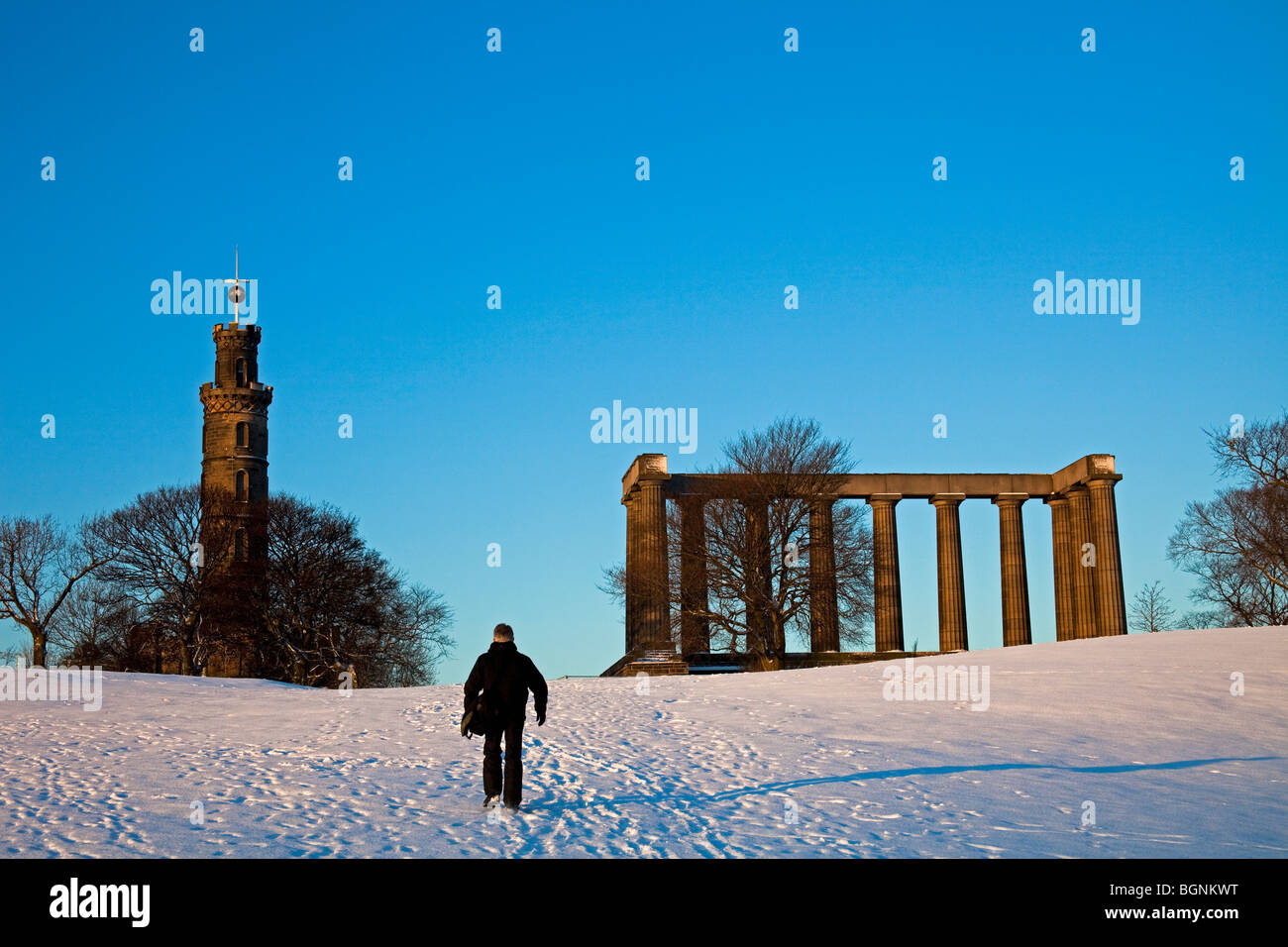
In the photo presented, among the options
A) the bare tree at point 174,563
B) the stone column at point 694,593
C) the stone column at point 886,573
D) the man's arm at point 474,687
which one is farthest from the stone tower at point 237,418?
the man's arm at point 474,687

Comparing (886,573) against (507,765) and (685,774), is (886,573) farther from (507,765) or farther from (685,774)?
(507,765)

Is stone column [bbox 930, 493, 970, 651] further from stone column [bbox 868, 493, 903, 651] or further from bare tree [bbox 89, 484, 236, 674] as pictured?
bare tree [bbox 89, 484, 236, 674]

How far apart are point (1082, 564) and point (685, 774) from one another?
171 feet

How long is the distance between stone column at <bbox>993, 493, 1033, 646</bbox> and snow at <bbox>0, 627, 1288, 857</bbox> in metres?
36.7

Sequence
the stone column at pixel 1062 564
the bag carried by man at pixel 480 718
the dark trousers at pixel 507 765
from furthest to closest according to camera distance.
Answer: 1. the stone column at pixel 1062 564
2. the dark trousers at pixel 507 765
3. the bag carried by man at pixel 480 718

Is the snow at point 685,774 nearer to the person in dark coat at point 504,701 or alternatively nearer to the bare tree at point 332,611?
the person in dark coat at point 504,701

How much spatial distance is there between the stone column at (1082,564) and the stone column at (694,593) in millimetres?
22606

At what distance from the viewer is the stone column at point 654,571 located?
178 ft

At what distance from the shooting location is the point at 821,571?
53.5m
